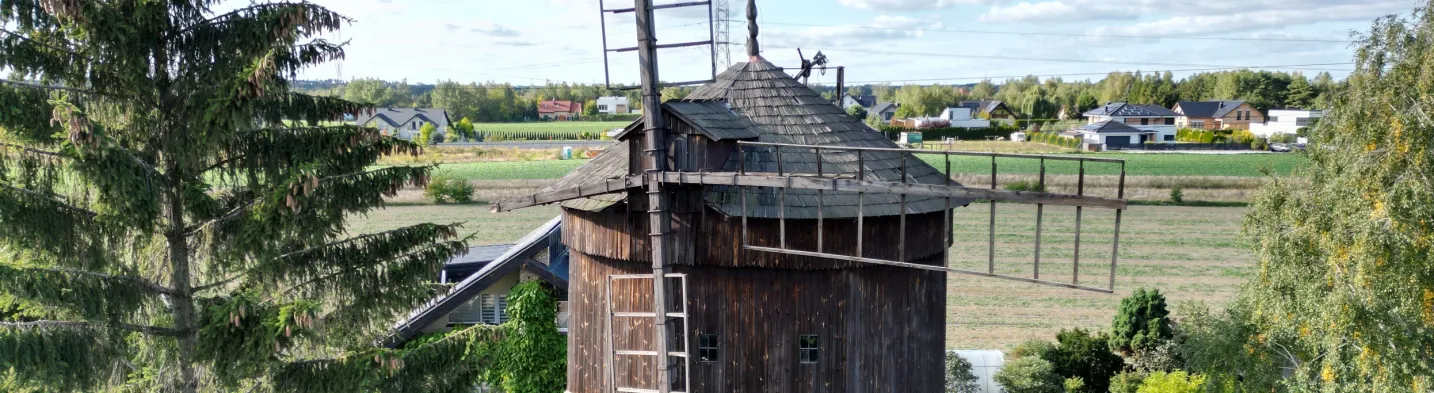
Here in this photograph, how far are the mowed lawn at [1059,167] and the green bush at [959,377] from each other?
32234mm

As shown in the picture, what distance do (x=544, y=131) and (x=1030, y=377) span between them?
7456 centimetres

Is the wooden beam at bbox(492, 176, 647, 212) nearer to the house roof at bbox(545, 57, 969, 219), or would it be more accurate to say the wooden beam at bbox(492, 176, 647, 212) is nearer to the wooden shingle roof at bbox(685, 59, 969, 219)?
the house roof at bbox(545, 57, 969, 219)

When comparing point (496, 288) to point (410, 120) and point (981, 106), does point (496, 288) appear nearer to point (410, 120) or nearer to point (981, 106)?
point (410, 120)

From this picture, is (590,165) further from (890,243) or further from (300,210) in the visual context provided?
(300,210)

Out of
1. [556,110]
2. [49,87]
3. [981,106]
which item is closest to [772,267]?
[49,87]

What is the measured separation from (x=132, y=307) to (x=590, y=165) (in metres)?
7.01

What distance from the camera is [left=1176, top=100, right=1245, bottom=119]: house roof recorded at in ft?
300

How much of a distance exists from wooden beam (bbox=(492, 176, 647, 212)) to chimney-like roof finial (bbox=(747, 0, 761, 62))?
362cm

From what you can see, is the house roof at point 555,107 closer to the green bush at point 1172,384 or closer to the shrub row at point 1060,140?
the shrub row at point 1060,140

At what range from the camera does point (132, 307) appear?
9711 millimetres

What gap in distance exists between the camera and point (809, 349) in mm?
13688

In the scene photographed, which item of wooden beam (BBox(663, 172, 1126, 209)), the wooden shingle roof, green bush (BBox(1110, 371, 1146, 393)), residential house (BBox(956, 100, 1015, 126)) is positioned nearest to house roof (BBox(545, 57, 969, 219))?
the wooden shingle roof

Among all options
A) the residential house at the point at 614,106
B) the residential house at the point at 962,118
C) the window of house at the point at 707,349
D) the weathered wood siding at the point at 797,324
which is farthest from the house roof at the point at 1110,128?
the window of house at the point at 707,349

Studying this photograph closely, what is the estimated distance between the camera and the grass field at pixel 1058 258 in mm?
26562
